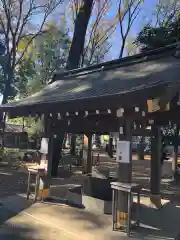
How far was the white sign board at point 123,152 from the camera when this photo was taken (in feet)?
19.5

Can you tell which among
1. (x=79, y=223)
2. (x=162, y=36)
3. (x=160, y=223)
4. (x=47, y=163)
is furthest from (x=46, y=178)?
(x=162, y=36)

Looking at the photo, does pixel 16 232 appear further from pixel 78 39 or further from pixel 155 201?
pixel 78 39

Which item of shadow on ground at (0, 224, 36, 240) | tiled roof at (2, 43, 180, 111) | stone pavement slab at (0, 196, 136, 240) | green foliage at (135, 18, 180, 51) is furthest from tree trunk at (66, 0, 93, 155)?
shadow on ground at (0, 224, 36, 240)

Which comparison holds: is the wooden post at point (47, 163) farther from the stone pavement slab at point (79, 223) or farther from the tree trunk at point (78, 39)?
the tree trunk at point (78, 39)

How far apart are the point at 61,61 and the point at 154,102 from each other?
24.8m

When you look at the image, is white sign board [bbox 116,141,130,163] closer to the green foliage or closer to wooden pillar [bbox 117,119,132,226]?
wooden pillar [bbox 117,119,132,226]

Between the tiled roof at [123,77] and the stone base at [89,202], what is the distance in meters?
2.72

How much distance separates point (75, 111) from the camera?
21.5ft

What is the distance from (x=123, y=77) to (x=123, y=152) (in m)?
2.09

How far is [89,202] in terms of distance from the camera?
741 centimetres

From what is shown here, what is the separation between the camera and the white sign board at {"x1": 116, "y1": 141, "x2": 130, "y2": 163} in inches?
234

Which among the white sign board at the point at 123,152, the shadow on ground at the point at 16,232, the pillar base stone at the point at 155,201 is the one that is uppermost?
the white sign board at the point at 123,152

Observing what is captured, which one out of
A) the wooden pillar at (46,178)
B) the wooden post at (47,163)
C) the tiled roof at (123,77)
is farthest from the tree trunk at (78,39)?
the wooden pillar at (46,178)

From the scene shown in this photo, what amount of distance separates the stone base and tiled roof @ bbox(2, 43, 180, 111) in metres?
2.72
